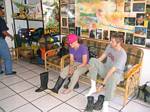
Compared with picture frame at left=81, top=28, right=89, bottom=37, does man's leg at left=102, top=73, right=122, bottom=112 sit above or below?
below

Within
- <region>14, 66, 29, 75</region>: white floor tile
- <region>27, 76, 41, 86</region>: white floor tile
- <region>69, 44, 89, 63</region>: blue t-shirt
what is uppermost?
<region>69, 44, 89, 63</region>: blue t-shirt

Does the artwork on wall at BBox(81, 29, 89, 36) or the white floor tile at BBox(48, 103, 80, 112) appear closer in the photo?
the white floor tile at BBox(48, 103, 80, 112)

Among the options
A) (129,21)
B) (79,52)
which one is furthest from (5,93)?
(129,21)

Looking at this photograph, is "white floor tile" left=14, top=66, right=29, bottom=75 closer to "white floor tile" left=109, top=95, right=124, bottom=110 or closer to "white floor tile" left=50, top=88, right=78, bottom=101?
"white floor tile" left=50, top=88, right=78, bottom=101

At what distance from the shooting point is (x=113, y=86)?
236cm

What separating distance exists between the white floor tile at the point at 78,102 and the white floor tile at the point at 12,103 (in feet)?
2.33

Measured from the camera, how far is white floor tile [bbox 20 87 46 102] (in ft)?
9.27

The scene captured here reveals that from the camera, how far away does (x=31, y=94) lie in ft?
9.67

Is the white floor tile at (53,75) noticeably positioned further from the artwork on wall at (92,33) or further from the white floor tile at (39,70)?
the artwork on wall at (92,33)

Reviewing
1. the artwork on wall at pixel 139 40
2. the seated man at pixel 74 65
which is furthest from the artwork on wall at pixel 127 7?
the seated man at pixel 74 65

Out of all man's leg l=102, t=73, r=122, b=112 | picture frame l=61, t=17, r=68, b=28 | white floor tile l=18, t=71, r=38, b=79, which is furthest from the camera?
picture frame l=61, t=17, r=68, b=28

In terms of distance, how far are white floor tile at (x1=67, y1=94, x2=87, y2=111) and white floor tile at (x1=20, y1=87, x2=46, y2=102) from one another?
0.53 meters

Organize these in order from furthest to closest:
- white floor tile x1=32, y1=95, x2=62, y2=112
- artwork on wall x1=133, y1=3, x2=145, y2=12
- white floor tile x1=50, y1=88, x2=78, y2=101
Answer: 1. white floor tile x1=50, y1=88, x2=78, y2=101
2. artwork on wall x1=133, y1=3, x2=145, y2=12
3. white floor tile x1=32, y1=95, x2=62, y2=112

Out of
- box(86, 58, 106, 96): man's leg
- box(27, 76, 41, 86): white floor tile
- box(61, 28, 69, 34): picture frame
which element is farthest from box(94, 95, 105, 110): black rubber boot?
box(61, 28, 69, 34): picture frame
